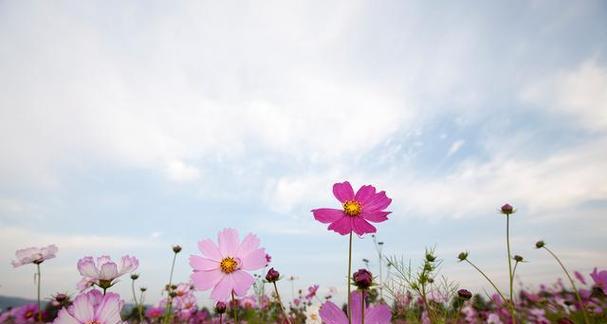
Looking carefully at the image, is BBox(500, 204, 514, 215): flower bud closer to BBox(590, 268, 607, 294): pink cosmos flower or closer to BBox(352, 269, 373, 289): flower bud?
BBox(590, 268, 607, 294): pink cosmos flower


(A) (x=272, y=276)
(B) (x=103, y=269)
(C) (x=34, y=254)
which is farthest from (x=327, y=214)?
(C) (x=34, y=254)

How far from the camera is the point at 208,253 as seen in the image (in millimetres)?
1293

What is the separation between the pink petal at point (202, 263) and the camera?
1.26 meters

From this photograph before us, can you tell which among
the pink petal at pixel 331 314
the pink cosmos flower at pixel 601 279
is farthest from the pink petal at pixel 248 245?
the pink cosmos flower at pixel 601 279

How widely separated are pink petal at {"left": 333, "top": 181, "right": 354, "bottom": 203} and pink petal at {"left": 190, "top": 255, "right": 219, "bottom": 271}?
1.58 feet

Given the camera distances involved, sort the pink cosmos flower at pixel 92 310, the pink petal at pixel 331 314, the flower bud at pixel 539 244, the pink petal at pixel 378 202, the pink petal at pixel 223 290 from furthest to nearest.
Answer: the flower bud at pixel 539 244 → the pink petal at pixel 378 202 → the pink petal at pixel 223 290 → the pink cosmos flower at pixel 92 310 → the pink petal at pixel 331 314

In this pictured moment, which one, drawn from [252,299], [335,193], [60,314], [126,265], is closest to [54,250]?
[126,265]

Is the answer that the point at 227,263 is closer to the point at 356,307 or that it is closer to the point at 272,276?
the point at 272,276

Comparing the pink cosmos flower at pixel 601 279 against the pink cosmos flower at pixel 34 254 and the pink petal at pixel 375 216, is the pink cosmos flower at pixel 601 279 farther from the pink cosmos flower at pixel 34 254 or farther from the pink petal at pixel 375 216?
the pink cosmos flower at pixel 34 254

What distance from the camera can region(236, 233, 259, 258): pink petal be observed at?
127cm

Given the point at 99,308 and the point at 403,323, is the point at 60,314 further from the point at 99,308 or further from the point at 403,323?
the point at 403,323

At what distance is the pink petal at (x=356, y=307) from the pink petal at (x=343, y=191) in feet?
1.52

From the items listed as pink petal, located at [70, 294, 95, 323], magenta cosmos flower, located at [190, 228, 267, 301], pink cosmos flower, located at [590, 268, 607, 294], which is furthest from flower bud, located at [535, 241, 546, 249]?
pink petal, located at [70, 294, 95, 323]

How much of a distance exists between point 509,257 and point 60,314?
1.83m
